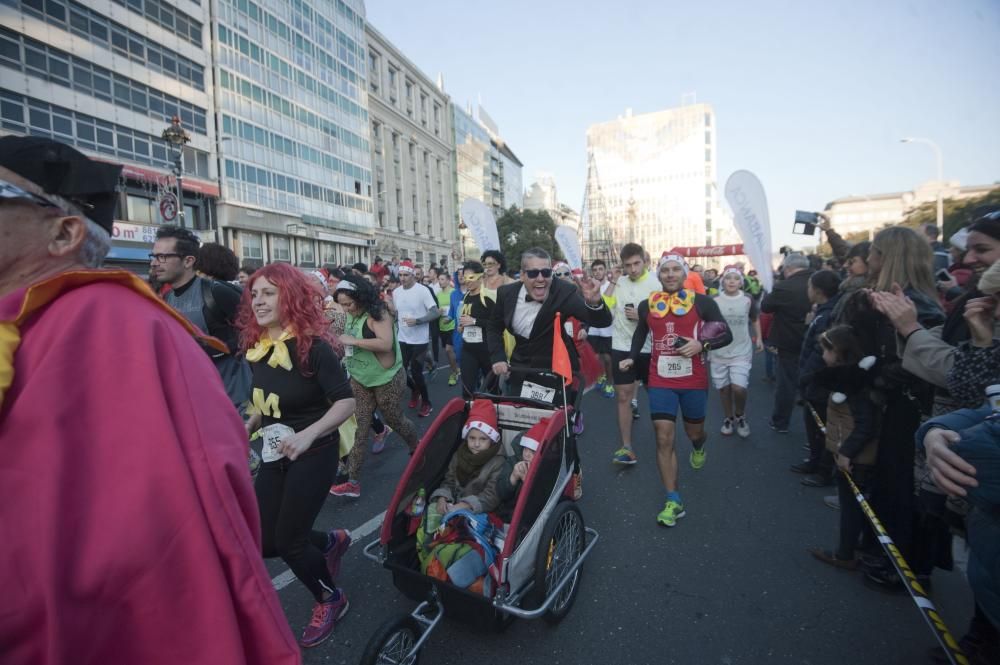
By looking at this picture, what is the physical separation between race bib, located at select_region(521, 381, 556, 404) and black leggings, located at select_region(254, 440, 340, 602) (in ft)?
5.49

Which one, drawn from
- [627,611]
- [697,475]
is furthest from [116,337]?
[697,475]

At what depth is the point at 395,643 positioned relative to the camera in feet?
7.27

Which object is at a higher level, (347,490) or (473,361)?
(473,361)

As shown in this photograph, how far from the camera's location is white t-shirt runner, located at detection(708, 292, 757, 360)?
5.99 meters

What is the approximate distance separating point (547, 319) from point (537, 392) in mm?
665

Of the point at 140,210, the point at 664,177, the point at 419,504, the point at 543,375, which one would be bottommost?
the point at 419,504

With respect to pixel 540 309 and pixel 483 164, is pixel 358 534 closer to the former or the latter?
pixel 540 309

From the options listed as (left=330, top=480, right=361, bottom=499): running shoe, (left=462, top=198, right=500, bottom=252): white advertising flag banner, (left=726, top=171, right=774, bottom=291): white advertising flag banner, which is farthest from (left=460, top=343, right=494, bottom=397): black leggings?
(left=462, top=198, right=500, bottom=252): white advertising flag banner

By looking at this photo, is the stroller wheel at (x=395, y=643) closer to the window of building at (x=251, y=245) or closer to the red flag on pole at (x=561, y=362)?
the red flag on pole at (x=561, y=362)

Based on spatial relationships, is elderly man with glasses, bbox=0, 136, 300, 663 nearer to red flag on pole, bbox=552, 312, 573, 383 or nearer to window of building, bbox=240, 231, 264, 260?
red flag on pole, bbox=552, 312, 573, 383

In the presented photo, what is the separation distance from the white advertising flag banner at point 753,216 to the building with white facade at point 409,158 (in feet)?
160

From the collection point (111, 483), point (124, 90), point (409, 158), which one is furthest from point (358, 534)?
point (409, 158)

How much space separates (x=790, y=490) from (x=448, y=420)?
10.7 feet

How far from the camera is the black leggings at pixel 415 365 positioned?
696 centimetres
